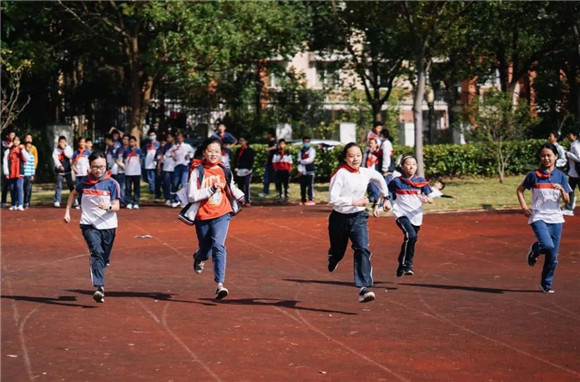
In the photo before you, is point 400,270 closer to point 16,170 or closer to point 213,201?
point 213,201

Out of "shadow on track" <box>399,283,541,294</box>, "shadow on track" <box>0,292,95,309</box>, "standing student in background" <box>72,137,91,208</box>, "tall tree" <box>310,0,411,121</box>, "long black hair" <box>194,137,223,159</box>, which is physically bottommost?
"shadow on track" <box>399,283,541,294</box>

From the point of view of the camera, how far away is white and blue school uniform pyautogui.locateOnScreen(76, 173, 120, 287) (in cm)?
1204

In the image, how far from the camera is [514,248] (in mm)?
17141

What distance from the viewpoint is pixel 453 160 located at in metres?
34.7

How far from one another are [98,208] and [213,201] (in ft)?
4.10

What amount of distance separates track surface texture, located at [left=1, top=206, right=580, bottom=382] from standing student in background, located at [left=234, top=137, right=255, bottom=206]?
7.60m

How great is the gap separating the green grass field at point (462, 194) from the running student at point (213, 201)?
12309mm

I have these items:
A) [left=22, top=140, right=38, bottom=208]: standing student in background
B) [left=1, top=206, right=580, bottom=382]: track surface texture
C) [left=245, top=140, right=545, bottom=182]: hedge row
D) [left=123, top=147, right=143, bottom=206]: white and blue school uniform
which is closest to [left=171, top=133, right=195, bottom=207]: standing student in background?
[left=123, top=147, right=143, bottom=206]: white and blue school uniform

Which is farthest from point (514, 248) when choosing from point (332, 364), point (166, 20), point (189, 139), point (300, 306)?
point (189, 139)

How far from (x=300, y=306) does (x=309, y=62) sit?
6030cm

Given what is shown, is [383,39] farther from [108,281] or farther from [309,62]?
[108,281]

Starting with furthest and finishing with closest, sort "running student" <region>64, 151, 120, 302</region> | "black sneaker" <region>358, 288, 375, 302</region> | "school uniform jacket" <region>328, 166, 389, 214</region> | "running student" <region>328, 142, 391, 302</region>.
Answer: "running student" <region>64, 151, 120, 302</region> < "school uniform jacket" <region>328, 166, 389, 214</region> < "running student" <region>328, 142, 391, 302</region> < "black sneaker" <region>358, 288, 375, 302</region>

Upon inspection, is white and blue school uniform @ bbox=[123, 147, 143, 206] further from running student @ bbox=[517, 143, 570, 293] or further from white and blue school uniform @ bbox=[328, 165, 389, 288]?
white and blue school uniform @ bbox=[328, 165, 389, 288]

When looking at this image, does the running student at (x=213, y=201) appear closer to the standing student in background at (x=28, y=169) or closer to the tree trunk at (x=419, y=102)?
the standing student in background at (x=28, y=169)
